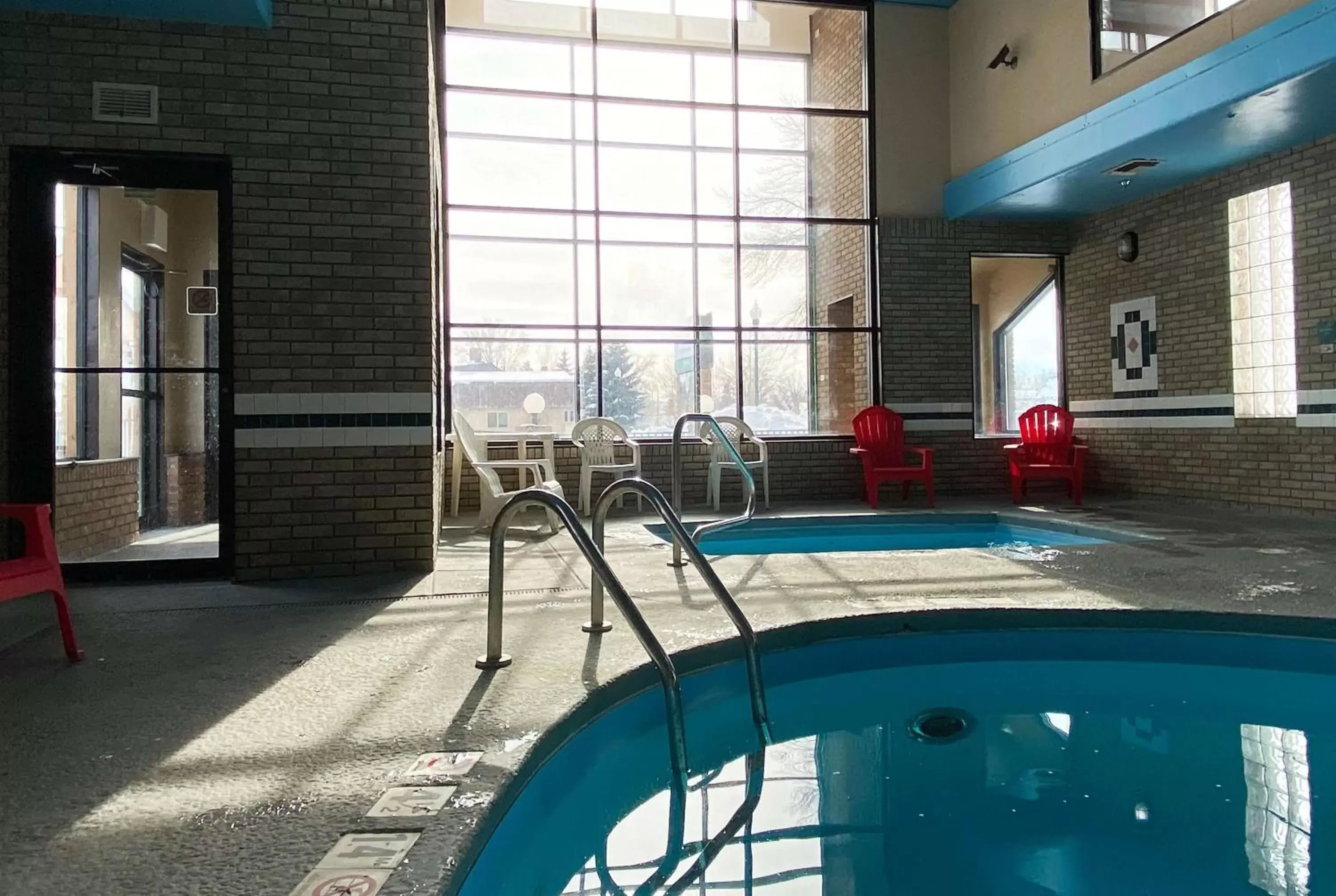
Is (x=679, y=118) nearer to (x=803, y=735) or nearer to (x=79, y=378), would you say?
(x=79, y=378)

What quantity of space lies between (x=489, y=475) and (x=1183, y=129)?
5498 mm

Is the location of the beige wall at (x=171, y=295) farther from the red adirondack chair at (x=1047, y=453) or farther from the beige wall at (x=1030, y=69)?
the red adirondack chair at (x=1047, y=453)

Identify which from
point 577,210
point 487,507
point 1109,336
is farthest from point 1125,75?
point 487,507

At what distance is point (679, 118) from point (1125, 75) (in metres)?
4.06

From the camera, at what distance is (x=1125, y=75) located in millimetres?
6820

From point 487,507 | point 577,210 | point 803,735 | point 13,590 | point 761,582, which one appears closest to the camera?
point 13,590

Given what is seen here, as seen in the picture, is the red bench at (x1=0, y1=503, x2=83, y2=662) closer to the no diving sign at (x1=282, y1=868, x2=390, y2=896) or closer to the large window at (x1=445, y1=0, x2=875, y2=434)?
the no diving sign at (x1=282, y1=868, x2=390, y2=896)

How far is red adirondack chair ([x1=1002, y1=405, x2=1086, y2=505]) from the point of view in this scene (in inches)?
316

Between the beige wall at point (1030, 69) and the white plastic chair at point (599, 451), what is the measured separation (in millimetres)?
4426

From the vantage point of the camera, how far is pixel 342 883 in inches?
58.2

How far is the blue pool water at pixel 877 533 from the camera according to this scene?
7.06m

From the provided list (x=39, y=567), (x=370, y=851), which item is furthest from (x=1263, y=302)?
(x=39, y=567)

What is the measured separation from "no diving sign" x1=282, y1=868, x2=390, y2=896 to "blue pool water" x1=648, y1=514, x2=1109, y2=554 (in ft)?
18.1

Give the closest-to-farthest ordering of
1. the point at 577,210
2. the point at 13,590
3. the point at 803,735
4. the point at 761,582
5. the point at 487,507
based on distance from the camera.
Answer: the point at 13,590 < the point at 803,735 < the point at 761,582 < the point at 487,507 < the point at 577,210
